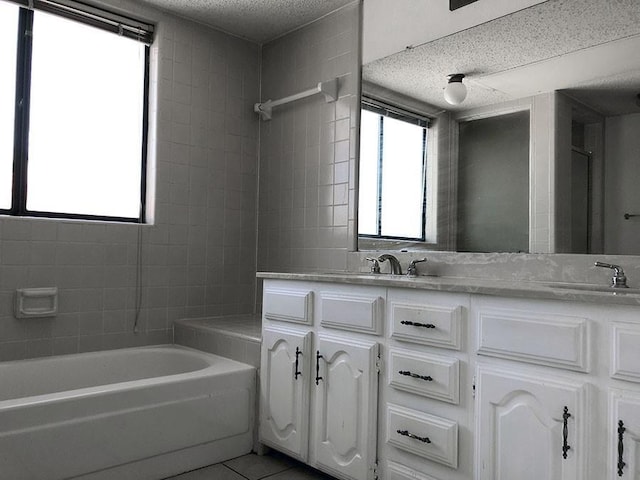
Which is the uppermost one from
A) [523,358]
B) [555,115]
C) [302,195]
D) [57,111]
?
[57,111]

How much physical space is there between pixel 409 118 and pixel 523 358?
4.77 ft

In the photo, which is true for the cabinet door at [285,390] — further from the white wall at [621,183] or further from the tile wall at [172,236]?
the white wall at [621,183]

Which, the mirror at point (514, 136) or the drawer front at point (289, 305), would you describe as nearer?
the mirror at point (514, 136)

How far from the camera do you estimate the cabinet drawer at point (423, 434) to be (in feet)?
5.56

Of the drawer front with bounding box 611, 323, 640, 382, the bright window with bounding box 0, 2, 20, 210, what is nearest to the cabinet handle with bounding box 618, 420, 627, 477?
the drawer front with bounding box 611, 323, 640, 382

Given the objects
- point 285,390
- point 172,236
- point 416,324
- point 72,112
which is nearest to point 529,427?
point 416,324

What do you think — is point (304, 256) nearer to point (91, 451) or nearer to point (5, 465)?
point (91, 451)

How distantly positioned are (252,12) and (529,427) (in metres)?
2.70

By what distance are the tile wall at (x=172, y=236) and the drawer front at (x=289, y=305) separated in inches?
37.7

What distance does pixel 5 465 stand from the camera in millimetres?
1795

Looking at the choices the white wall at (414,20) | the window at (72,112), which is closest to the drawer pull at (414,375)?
the white wall at (414,20)

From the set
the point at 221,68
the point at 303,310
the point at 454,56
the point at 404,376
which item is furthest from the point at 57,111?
the point at 404,376

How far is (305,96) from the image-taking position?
3176mm

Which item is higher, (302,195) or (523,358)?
(302,195)
